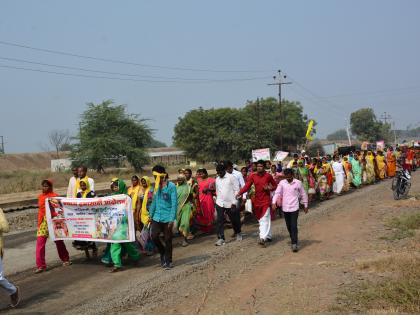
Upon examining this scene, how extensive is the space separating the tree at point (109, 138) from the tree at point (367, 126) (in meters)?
69.0

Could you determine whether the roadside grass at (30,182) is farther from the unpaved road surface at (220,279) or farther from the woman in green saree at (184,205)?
the woman in green saree at (184,205)

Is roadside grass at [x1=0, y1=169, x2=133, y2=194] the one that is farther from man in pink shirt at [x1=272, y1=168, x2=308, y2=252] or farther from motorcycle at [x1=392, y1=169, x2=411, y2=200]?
man in pink shirt at [x1=272, y1=168, x2=308, y2=252]

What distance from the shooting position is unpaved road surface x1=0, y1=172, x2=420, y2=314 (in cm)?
636

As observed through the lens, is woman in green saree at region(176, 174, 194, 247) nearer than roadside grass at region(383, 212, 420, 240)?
No

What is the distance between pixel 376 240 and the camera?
386 inches

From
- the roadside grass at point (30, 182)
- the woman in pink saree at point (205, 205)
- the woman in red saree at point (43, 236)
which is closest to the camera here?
the woman in red saree at point (43, 236)

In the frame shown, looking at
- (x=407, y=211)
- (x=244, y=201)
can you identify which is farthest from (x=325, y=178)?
(x=244, y=201)

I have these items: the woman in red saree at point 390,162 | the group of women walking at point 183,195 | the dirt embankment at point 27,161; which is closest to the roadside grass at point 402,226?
the group of women walking at point 183,195

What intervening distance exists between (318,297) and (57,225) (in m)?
4.93

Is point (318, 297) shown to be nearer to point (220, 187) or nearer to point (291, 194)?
point (291, 194)

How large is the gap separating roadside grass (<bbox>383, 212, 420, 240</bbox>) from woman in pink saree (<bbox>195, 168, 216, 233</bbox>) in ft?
13.3

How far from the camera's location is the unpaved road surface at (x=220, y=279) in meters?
6.36

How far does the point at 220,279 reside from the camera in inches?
298

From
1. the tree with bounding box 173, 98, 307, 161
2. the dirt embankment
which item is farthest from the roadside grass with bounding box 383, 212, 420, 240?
the dirt embankment
